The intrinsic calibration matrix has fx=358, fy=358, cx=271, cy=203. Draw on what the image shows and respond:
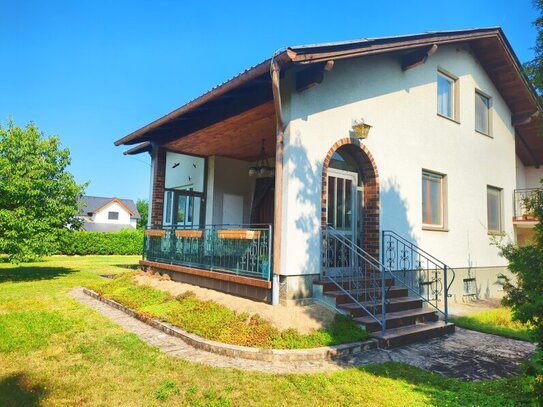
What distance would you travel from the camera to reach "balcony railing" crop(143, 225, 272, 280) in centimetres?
662

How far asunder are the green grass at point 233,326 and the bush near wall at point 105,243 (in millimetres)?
20838

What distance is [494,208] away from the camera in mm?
11875

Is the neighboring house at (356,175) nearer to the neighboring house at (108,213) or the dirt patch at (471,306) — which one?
the dirt patch at (471,306)

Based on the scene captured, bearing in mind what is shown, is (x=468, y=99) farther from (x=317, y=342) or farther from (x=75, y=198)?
(x=75, y=198)

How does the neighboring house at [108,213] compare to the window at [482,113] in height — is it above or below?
below

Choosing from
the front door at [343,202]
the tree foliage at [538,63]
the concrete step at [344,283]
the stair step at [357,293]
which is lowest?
the stair step at [357,293]

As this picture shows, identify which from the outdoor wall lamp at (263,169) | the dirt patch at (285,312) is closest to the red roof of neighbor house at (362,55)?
the outdoor wall lamp at (263,169)

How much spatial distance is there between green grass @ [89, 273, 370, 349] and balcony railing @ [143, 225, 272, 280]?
0.90 meters

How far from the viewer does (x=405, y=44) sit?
7652 millimetres

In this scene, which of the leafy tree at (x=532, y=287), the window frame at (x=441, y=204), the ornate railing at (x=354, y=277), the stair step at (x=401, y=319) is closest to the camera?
the leafy tree at (x=532, y=287)

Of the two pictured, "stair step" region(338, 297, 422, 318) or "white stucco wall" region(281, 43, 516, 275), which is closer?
"stair step" region(338, 297, 422, 318)

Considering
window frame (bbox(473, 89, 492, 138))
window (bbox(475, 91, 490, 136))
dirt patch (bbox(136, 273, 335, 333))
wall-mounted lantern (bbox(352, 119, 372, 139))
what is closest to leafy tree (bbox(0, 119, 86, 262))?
dirt patch (bbox(136, 273, 335, 333))

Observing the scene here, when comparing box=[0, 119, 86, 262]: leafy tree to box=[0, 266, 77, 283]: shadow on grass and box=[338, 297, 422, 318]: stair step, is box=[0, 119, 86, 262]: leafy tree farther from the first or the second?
box=[338, 297, 422, 318]: stair step

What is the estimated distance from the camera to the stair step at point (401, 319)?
18.9 feet
